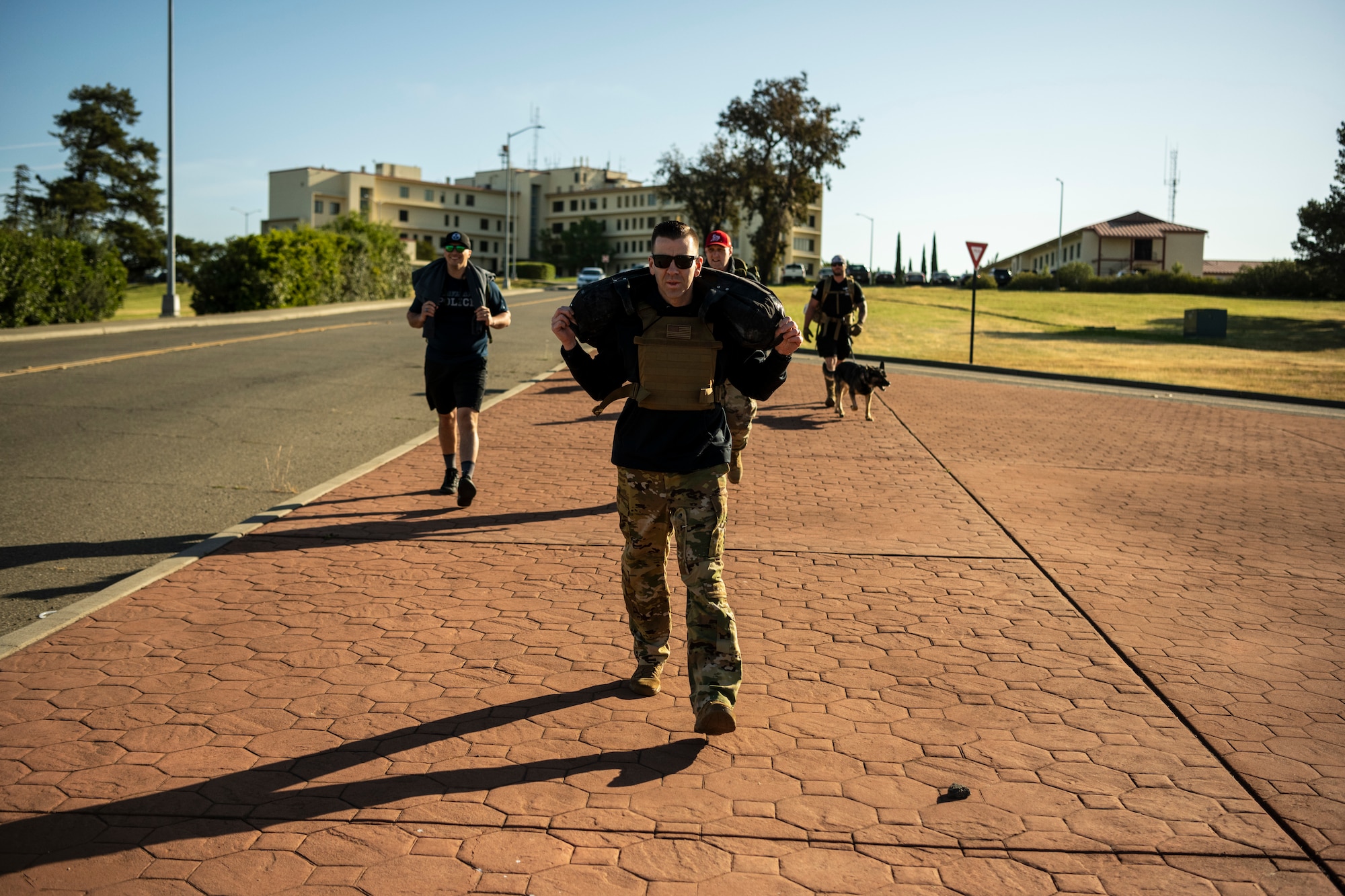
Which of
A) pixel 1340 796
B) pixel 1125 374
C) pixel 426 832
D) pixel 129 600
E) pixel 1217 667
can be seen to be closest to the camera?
pixel 426 832

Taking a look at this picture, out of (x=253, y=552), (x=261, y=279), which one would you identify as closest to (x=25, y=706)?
(x=253, y=552)

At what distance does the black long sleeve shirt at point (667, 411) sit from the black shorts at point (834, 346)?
9.88 metres

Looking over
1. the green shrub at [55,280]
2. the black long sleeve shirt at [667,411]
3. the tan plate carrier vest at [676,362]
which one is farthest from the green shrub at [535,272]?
the tan plate carrier vest at [676,362]

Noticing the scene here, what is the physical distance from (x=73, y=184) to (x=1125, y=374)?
5802 centimetres

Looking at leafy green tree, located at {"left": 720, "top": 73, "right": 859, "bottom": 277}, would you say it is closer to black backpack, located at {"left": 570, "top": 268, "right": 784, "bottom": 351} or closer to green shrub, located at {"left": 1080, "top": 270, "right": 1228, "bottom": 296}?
green shrub, located at {"left": 1080, "top": 270, "right": 1228, "bottom": 296}

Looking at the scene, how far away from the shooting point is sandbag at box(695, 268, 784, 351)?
13.8ft

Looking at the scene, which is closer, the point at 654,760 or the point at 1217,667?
the point at 654,760

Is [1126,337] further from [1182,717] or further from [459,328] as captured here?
[1182,717]

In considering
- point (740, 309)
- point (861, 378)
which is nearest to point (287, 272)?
point (861, 378)

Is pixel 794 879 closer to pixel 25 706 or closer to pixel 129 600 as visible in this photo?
pixel 25 706

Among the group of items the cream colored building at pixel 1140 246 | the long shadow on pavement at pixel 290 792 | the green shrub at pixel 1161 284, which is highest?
the cream colored building at pixel 1140 246

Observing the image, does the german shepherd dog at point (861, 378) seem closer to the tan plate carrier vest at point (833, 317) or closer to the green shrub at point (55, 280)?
the tan plate carrier vest at point (833, 317)

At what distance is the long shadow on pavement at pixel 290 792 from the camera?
131 inches

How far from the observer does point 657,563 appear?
448 cm
